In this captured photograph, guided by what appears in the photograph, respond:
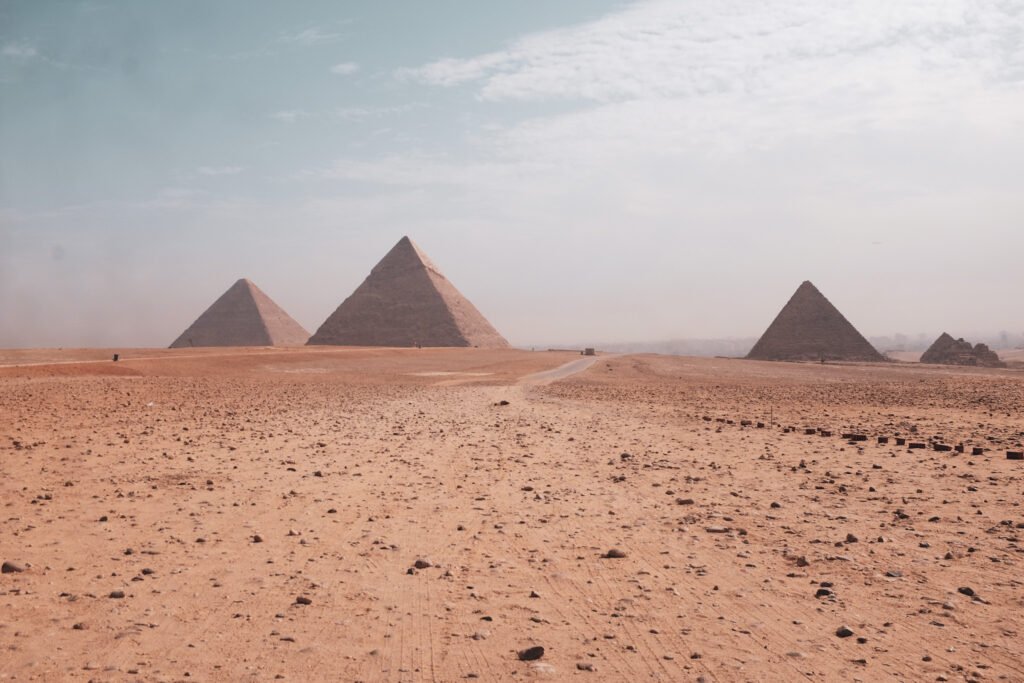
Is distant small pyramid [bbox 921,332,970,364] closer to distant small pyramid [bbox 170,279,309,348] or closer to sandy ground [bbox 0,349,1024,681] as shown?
sandy ground [bbox 0,349,1024,681]

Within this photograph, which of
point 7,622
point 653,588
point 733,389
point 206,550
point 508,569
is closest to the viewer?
point 7,622

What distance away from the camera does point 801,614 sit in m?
4.36

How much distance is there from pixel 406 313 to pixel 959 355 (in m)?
74.8

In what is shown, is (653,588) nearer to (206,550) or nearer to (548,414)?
(206,550)

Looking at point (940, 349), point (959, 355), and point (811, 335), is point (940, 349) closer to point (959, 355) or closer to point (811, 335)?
point (959, 355)

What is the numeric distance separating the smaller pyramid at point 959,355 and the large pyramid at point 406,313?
60.3m

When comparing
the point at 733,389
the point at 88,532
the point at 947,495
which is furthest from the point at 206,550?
the point at 733,389

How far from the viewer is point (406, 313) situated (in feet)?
371

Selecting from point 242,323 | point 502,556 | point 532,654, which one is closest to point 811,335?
point 502,556

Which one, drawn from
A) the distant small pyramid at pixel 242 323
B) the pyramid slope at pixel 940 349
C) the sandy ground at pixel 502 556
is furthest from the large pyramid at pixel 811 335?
the distant small pyramid at pixel 242 323

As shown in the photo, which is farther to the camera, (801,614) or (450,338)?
(450,338)

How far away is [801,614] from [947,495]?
4.02 m

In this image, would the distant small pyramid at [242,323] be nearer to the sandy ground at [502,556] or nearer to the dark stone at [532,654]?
the sandy ground at [502,556]

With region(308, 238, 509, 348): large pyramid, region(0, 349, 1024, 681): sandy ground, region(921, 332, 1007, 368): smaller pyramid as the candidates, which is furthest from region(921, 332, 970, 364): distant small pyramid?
region(0, 349, 1024, 681): sandy ground
